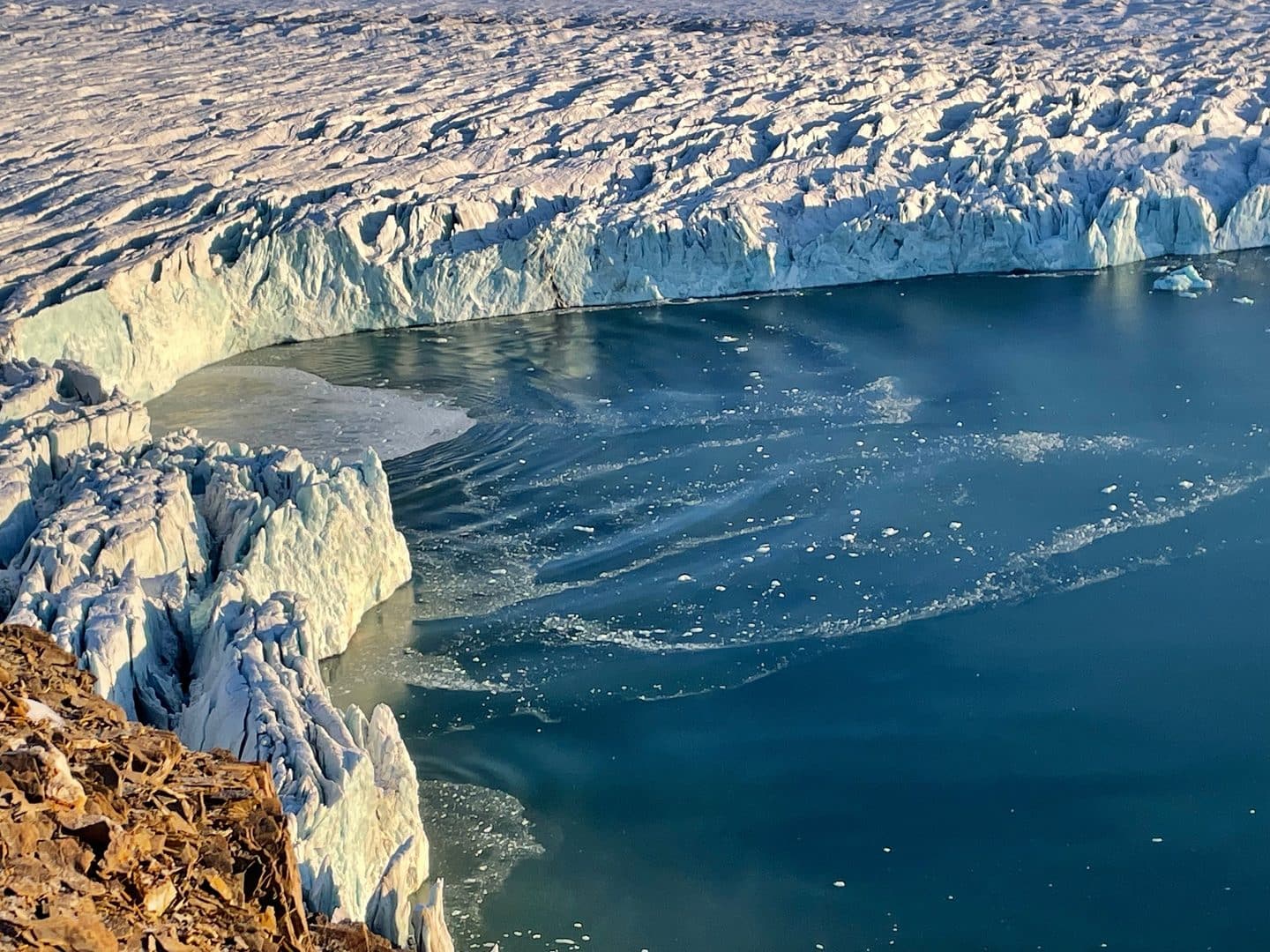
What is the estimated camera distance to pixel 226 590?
8.41 m

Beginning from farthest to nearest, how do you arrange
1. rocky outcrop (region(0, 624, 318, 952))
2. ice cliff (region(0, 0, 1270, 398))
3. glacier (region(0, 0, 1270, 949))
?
ice cliff (region(0, 0, 1270, 398)) < glacier (region(0, 0, 1270, 949)) < rocky outcrop (region(0, 624, 318, 952))

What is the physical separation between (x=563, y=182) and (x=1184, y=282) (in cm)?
721

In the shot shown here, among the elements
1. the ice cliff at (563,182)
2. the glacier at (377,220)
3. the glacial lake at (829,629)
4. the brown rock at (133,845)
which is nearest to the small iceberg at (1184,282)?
the glacier at (377,220)

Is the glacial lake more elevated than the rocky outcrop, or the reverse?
the rocky outcrop

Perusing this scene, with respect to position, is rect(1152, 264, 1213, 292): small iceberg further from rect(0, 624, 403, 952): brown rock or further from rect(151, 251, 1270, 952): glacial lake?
rect(0, 624, 403, 952): brown rock

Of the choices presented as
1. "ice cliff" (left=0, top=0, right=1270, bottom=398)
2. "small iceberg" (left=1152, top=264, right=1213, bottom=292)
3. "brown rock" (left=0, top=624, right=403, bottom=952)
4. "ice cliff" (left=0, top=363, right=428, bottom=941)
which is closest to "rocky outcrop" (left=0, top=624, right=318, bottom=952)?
"brown rock" (left=0, top=624, right=403, bottom=952)

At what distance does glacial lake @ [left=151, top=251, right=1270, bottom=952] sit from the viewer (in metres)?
7.40

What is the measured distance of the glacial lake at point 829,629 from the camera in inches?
291

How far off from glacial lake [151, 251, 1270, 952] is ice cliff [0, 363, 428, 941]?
0.58 meters

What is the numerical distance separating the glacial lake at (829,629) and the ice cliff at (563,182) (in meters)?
1.02

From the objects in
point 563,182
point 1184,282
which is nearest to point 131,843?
point 563,182

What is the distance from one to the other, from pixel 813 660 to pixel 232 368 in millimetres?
8318

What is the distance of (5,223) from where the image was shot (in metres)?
16.1

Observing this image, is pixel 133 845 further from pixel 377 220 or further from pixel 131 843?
pixel 377 220
